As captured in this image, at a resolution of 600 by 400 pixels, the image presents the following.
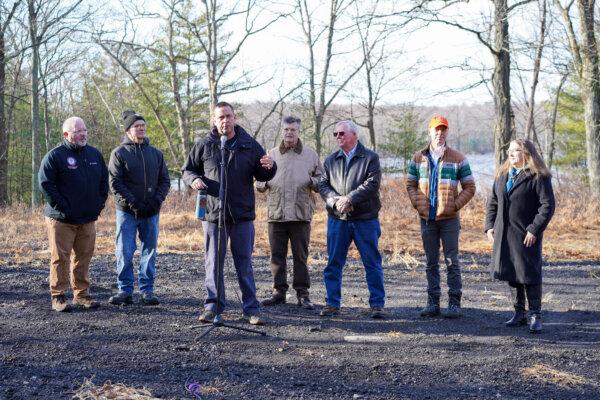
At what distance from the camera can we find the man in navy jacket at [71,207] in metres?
6.84

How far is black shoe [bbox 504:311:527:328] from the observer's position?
6375mm

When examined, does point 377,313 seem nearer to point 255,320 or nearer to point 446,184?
point 255,320

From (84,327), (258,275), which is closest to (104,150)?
(258,275)

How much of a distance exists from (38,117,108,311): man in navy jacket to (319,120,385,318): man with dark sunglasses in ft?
8.40

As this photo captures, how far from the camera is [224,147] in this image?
19.7ft

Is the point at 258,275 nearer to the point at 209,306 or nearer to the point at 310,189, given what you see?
the point at 310,189

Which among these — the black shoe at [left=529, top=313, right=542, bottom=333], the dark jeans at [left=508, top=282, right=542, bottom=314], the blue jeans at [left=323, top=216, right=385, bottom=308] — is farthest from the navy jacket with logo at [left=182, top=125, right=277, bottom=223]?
the black shoe at [left=529, top=313, right=542, bottom=333]

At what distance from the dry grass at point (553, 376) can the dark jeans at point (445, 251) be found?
186cm

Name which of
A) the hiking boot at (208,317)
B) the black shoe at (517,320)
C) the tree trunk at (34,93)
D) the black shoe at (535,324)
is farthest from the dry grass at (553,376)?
the tree trunk at (34,93)

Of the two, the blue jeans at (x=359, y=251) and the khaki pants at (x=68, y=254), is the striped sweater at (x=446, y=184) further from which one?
the khaki pants at (x=68, y=254)

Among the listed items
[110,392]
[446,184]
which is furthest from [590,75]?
[110,392]

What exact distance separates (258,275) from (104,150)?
93.3 ft

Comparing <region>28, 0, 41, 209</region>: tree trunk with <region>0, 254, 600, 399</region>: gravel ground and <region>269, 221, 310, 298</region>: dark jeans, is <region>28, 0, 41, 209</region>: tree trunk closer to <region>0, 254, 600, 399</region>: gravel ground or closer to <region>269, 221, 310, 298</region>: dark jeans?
<region>0, 254, 600, 399</region>: gravel ground

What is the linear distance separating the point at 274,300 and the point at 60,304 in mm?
2302
